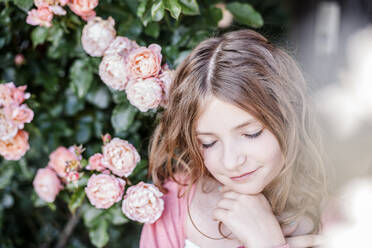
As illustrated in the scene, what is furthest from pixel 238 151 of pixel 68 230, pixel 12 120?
pixel 68 230

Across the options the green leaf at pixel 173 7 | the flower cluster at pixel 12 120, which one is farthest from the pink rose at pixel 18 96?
the green leaf at pixel 173 7

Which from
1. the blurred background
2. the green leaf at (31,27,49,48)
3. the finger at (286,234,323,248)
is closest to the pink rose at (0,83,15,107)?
A: the blurred background

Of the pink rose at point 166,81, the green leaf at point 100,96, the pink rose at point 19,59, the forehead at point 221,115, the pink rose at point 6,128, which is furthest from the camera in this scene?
the pink rose at point 19,59

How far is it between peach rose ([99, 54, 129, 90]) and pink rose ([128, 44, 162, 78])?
42 mm

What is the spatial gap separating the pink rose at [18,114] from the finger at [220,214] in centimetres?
72

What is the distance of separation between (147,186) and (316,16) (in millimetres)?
2243

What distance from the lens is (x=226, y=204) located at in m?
1.32

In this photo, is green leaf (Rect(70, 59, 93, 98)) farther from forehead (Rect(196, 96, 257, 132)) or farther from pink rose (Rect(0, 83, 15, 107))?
forehead (Rect(196, 96, 257, 132))

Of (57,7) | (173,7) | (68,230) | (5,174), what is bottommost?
(68,230)

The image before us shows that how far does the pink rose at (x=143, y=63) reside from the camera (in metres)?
1.32

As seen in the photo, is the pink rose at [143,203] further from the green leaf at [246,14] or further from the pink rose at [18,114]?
the green leaf at [246,14]

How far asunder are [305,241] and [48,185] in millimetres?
919

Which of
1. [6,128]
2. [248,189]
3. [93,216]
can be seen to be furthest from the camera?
[93,216]

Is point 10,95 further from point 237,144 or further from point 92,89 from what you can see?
point 237,144
